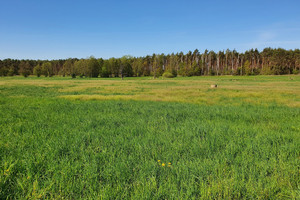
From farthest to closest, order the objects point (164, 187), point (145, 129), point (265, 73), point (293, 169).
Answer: point (265, 73) < point (145, 129) < point (293, 169) < point (164, 187)

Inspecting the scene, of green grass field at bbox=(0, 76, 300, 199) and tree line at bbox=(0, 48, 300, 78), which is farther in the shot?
tree line at bbox=(0, 48, 300, 78)

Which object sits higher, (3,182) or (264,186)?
(3,182)

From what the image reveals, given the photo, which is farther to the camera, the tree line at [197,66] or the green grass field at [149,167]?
the tree line at [197,66]

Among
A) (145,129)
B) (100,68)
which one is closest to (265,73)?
(100,68)

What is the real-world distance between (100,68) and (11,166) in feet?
381

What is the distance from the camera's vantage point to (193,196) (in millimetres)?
2969

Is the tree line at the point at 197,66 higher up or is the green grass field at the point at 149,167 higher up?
the tree line at the point at 197,66

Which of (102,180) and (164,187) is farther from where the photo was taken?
(102,180)

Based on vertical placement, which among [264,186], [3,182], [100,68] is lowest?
[264,186]

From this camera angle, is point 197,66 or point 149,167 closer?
point 149,167

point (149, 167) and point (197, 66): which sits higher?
point (197, 66)

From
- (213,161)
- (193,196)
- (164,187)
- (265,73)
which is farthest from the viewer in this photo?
(265,73)

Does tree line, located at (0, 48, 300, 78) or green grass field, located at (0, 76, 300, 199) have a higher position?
tree line, located at (0, 48, 300, 78)

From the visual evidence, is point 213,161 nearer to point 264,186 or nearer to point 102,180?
point 264,186
